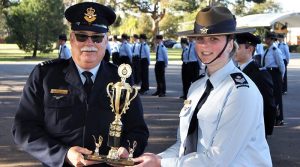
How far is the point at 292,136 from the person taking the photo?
9.52m

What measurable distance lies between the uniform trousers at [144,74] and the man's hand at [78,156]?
13865 millimetres

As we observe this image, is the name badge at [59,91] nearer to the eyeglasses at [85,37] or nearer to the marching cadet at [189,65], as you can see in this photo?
the eyeglasses at [85,37]

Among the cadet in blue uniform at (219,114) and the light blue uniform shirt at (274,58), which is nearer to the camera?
the cadet in blue uniform at (219,114)

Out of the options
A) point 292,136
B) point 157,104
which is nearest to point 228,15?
point 292,136

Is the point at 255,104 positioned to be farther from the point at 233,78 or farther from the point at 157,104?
the point at 157,104

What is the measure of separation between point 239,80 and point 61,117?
109 cm

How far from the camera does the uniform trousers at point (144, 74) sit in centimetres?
1667

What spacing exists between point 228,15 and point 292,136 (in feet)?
24.0

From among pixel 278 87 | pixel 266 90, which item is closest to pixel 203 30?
pixel 266 90

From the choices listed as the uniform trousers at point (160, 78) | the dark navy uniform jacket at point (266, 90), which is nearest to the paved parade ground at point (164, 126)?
the uniform trousers at point (160, 78)

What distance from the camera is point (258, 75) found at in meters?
6.11

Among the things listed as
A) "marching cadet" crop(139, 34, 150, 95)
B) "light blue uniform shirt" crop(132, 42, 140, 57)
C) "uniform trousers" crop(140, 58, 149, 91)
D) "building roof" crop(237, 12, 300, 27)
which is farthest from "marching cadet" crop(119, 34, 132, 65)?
"building roof" crop(237, 12, 300, 27)

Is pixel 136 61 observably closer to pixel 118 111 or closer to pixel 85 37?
pixel 85 37

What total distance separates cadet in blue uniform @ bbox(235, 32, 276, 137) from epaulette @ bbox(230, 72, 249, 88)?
9.67 feet
